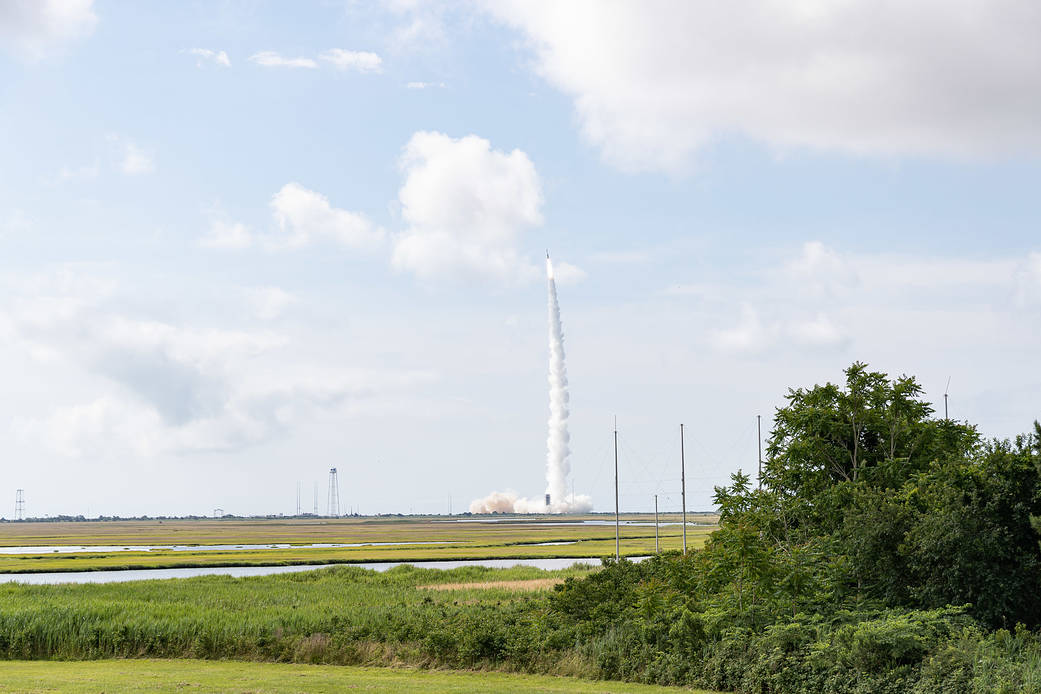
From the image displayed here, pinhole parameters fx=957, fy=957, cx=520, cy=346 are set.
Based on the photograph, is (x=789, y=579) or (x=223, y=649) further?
(x=223, y=649)

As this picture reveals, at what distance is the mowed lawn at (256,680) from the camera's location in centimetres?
2494

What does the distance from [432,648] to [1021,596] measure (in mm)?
17821

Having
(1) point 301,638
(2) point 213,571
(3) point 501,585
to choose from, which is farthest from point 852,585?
(2) point 213,571

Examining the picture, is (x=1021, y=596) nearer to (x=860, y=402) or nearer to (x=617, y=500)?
(x=860, y=402)

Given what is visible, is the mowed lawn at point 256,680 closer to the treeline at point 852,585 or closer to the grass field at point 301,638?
the grass field at point 301,638

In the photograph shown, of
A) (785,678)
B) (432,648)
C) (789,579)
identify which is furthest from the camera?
(432,648)

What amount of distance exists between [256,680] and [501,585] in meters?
39.6

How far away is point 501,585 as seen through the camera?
65.4 m

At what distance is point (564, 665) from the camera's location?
2975 centimetres

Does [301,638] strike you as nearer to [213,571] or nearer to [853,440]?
[853,440]

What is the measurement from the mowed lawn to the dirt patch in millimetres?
30794

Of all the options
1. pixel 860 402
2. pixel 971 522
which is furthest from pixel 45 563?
pixel 971 522

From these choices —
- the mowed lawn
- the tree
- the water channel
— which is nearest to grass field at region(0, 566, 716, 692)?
the mowed lawn

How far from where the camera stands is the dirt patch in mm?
62625
